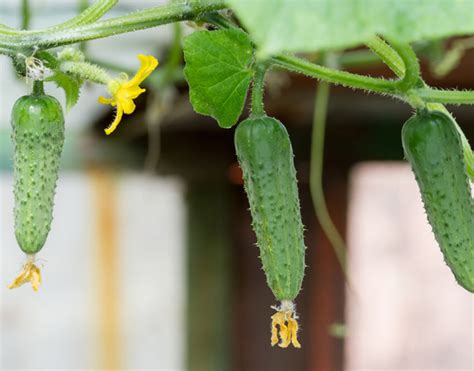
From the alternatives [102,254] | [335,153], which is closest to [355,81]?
[335,153]

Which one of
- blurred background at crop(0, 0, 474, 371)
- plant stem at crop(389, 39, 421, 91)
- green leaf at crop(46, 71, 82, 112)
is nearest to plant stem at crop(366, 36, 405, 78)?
plant stem at crop(389, 39, 421, 91)

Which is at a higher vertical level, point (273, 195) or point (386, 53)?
point (386, 53)

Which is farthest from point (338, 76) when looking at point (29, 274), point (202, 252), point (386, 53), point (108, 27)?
point (202, 252)

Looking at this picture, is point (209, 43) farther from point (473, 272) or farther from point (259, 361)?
point (259, 361)

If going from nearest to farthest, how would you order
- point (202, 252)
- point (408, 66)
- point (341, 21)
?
point (341, 21)
point (408, 66)
point (202, 252)

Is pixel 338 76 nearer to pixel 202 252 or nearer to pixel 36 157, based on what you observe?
pixel 36 157

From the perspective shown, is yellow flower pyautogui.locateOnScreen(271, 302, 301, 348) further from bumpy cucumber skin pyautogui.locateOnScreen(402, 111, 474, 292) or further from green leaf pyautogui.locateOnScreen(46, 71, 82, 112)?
green leaf pyautogui.locateOnScreen(46, 71, 82, 112)
